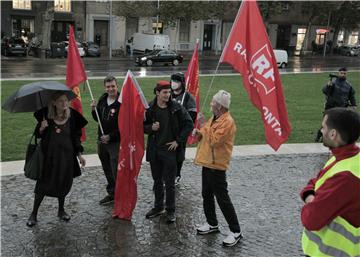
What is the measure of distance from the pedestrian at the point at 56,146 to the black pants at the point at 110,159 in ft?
2.19

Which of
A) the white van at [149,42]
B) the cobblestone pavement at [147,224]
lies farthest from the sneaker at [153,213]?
the white van at [149,42]

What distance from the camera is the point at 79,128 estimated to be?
241 inches

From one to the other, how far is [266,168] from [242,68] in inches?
140

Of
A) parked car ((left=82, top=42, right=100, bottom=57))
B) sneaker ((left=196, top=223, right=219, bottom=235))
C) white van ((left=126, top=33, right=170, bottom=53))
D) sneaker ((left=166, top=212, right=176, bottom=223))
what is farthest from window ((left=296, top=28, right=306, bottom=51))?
sneaker ((left=196, top=223, right=219, bottom=235))

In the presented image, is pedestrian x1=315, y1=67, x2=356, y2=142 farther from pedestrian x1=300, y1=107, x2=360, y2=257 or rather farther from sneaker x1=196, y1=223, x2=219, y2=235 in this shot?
pedestrian x1=300, y1=107, x2=360, y2=257

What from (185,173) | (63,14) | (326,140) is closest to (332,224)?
(326,140)

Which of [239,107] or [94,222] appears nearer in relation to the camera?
[94,222]

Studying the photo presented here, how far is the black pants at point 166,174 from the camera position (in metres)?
6.08

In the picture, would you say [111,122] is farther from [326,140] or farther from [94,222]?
[326,140]

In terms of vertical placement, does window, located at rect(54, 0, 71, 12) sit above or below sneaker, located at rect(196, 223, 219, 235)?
above

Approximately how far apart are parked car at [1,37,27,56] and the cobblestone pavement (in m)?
32.3

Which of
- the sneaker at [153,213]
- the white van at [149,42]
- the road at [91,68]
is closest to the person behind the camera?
the sneaker at [153,213]

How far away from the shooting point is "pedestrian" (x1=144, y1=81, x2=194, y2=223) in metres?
6.04

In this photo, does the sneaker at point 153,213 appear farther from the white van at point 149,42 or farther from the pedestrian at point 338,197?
the white van at point 149,42
